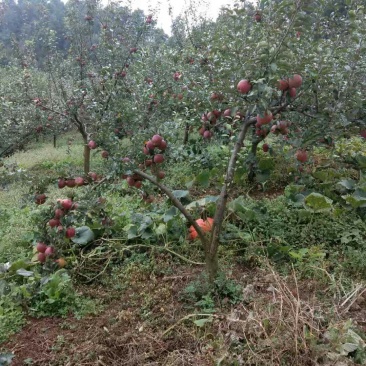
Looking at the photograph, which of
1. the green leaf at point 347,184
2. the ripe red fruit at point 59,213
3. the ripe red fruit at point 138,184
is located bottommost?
the green leaf at point 347,184

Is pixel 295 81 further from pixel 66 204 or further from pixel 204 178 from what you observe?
pixel 204 178

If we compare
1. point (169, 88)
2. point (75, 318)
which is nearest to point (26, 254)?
point (75, 318)

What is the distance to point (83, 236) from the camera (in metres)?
→ 3.26

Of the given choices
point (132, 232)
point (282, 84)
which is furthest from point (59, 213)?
point (282, 84)

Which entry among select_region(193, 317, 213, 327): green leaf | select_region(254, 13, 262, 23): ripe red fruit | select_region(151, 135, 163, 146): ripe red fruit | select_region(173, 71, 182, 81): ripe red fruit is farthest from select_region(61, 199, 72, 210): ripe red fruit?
select_region(173, 71, 182, 81): ripe red fruit

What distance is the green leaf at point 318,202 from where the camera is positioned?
3.38 metres

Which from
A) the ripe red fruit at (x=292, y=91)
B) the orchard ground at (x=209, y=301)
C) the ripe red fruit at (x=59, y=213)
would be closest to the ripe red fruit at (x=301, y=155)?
the orchard ground at (x=209, y=301)

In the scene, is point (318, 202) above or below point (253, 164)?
below

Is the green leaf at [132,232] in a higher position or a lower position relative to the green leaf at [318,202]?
lower

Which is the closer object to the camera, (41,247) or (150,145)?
(150,145)

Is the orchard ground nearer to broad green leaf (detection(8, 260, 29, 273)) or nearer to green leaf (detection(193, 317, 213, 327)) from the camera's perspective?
green leaf (detection(193, 317, 213, 327))

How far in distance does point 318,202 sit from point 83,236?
75.0 inches

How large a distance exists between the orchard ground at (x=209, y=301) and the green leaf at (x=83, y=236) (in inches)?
4.0

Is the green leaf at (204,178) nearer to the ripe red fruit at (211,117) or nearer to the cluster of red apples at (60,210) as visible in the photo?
the ripe red fruit at (211,117)
